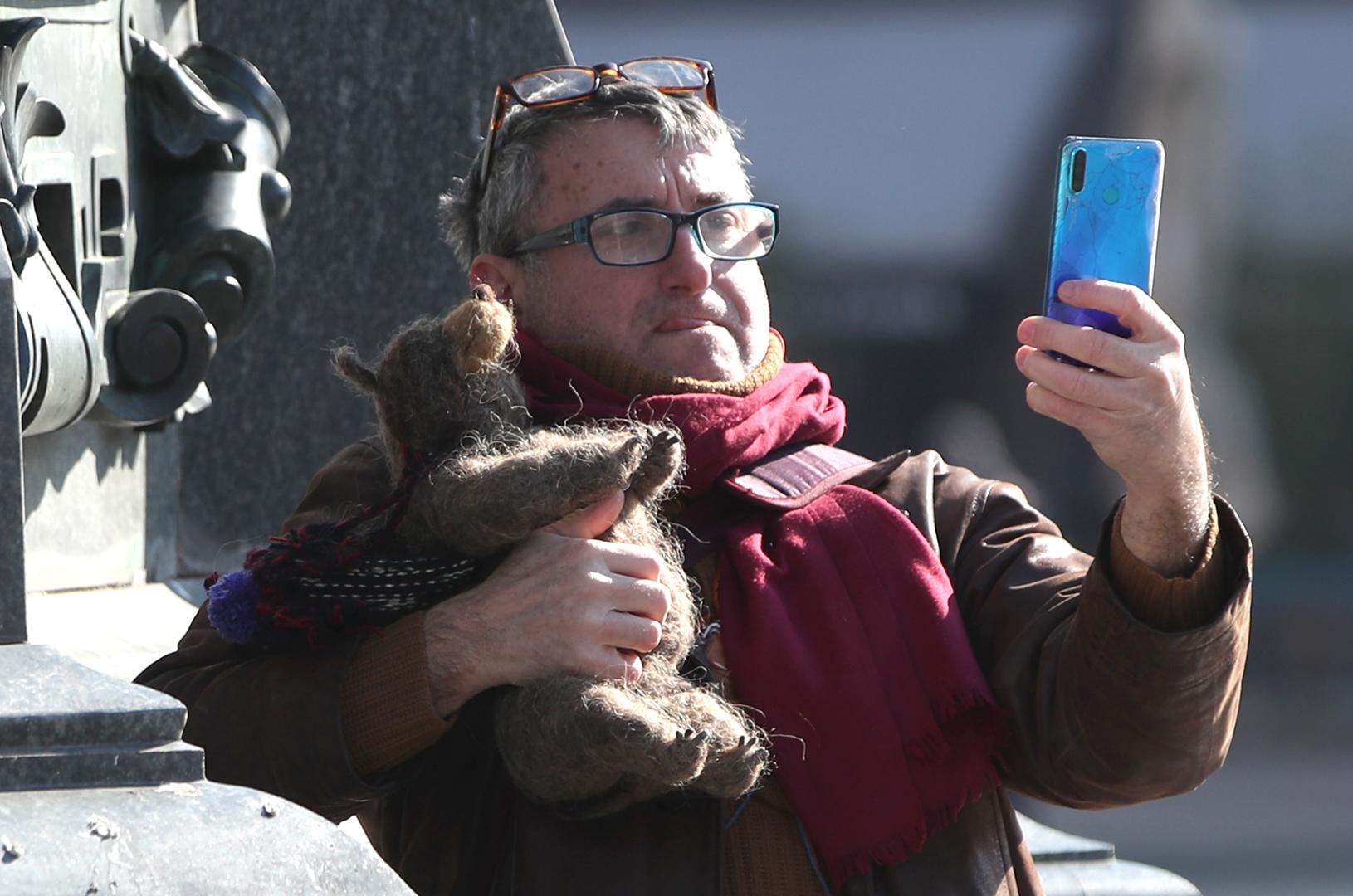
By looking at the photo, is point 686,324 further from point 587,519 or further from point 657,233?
point 587,519

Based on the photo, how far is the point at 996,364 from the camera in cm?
767

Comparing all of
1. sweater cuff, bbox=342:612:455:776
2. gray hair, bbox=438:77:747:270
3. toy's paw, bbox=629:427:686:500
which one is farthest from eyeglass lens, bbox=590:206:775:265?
sweater cuff, bbox=342:612:455:776

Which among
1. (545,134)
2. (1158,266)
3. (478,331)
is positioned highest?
(545,134)

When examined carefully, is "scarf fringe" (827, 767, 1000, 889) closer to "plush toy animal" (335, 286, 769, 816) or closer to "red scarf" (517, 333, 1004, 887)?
"red scarf" (517, 333, 1004, 887)

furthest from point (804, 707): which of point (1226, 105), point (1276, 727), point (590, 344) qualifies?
point (1276, 727)

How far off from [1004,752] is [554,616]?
63cm

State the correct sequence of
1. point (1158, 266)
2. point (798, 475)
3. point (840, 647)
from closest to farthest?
point (840, 647) < point (798, 475) < point (1158, 266)

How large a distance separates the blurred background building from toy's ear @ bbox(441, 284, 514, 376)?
419 cm

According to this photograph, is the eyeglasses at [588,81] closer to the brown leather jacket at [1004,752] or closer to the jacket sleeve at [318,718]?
the brown leather jacket at [1004,752]

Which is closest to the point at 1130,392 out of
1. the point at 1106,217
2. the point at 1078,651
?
the point at 1106,217

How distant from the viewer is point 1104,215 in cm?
205

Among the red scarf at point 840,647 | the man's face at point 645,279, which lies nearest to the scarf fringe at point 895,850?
the red scarf at point 840,647

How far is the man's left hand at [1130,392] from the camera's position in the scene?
1979 millimetres

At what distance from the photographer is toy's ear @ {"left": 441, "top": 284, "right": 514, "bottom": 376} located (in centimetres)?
213
